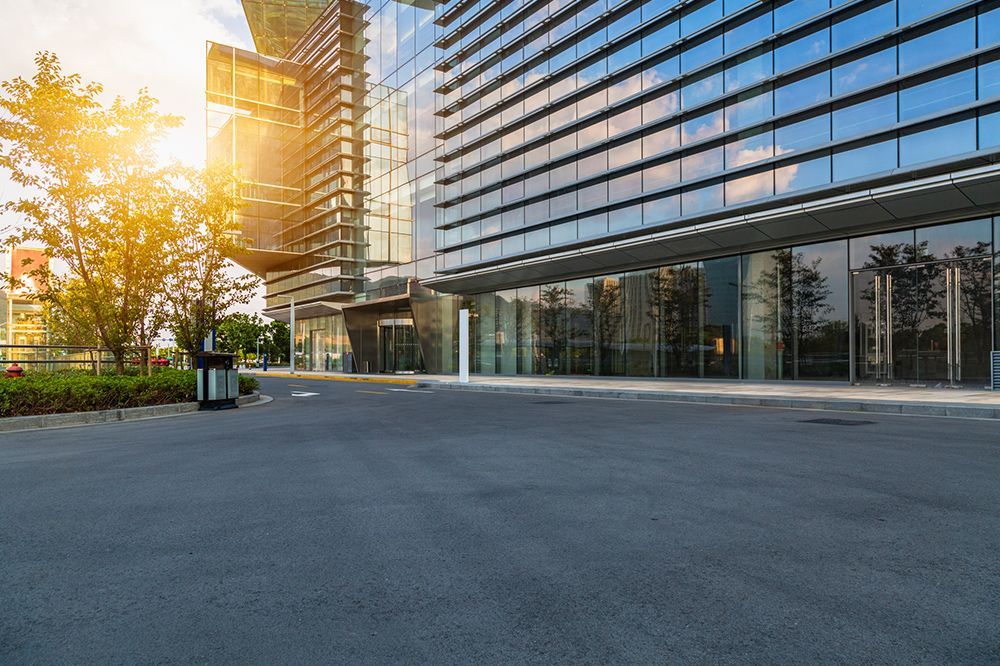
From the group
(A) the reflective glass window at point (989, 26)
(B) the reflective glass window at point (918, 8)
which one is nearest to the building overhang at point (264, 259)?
(B) the reflective glass window at point (918, 8)

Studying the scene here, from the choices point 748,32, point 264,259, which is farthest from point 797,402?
point 264,259

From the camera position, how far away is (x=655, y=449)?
8453mm

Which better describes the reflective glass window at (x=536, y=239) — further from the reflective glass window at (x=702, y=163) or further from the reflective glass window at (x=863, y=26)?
the reflective glass window at (x=863, y=26)

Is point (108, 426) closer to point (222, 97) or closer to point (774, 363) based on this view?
point (774, 363)

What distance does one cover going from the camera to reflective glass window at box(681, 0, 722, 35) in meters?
23.7

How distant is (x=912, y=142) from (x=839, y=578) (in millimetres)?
19250

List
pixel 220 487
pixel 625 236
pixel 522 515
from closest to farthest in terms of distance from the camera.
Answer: pixel 522 515
pixel 220 487
pixel 625 236

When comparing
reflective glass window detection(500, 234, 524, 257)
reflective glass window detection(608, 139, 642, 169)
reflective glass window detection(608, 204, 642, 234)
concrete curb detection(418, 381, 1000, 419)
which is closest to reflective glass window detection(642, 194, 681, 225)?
reflective glass window detection(608, 204, 642, 234)

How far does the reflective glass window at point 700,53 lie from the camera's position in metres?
23.7

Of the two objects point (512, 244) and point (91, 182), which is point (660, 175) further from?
point (91, 182)

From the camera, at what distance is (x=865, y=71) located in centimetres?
1950

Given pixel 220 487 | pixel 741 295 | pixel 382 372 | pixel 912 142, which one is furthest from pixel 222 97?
pixel 220 487

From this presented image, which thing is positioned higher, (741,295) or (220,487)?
(741,295)

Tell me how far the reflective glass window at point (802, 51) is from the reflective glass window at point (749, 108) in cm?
90
